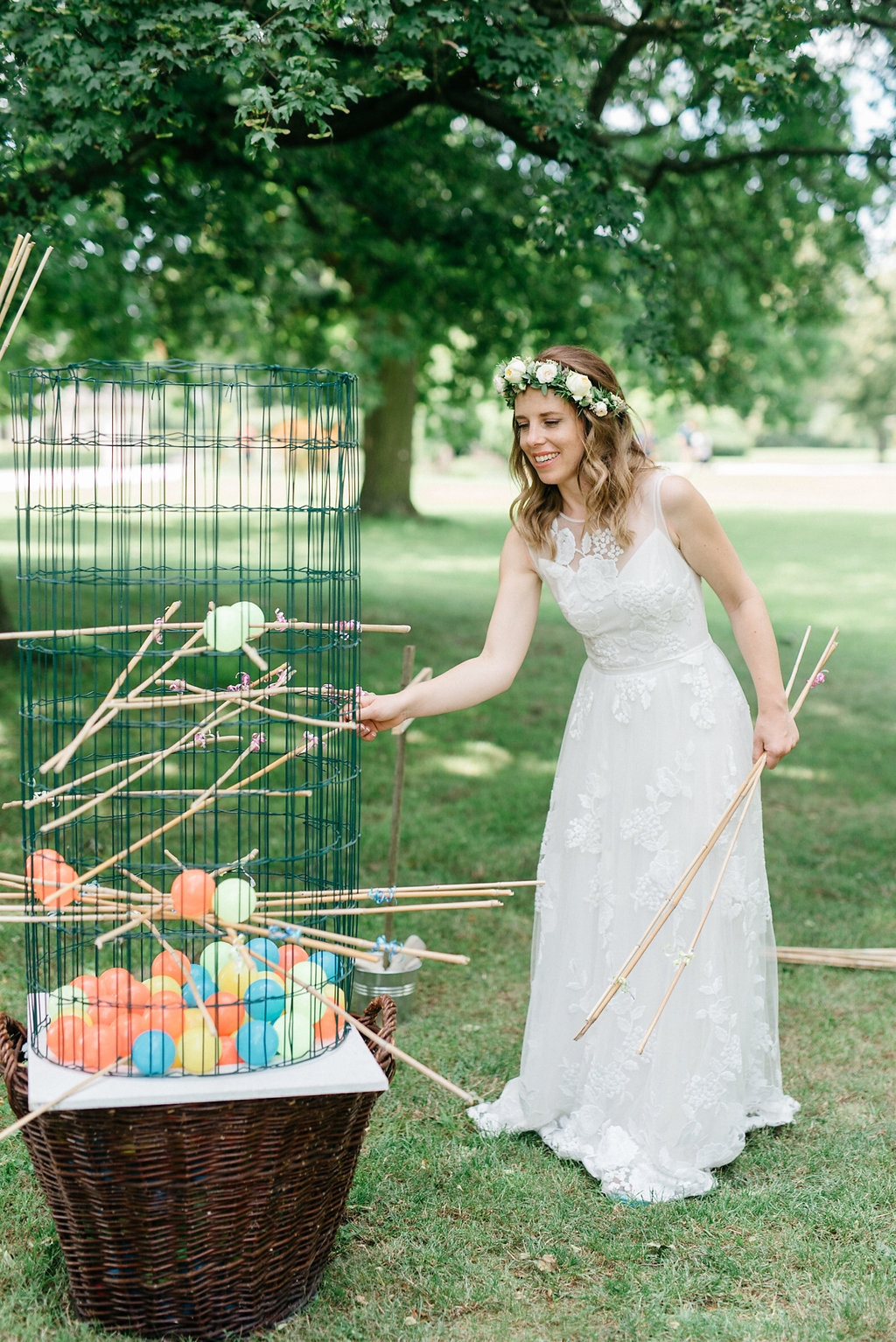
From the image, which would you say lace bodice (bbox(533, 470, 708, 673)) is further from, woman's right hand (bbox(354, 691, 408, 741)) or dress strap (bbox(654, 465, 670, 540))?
woman's right hand (bbox(354, 691, 408, 741))

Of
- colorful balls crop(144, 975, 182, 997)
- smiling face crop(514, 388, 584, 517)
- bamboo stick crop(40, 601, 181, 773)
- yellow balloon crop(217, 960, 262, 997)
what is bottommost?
colorful balls crop(144, 975, 182, 997)

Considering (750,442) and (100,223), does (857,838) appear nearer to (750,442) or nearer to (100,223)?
(100,223)

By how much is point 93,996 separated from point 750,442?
52.4 meters

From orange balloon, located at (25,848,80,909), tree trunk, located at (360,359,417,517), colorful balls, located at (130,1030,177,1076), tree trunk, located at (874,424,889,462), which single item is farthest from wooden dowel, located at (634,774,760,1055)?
tree trunk, located at (874,424,889,462)

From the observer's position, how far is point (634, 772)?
322 cm

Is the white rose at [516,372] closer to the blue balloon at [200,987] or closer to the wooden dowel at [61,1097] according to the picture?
the blue balloon at [200,987]

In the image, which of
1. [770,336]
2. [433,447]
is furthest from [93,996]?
[433,447]

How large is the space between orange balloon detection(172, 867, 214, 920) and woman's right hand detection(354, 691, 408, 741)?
583 mm

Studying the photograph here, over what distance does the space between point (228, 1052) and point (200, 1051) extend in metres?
0.06

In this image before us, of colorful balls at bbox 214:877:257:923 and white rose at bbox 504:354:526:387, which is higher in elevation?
white rose at bbox 504:354:526:387

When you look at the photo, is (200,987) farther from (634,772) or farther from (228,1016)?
(634,772)

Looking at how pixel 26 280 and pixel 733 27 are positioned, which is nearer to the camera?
pixel 733 27

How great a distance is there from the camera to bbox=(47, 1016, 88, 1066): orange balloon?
2426mm

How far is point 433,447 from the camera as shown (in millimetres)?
37781
